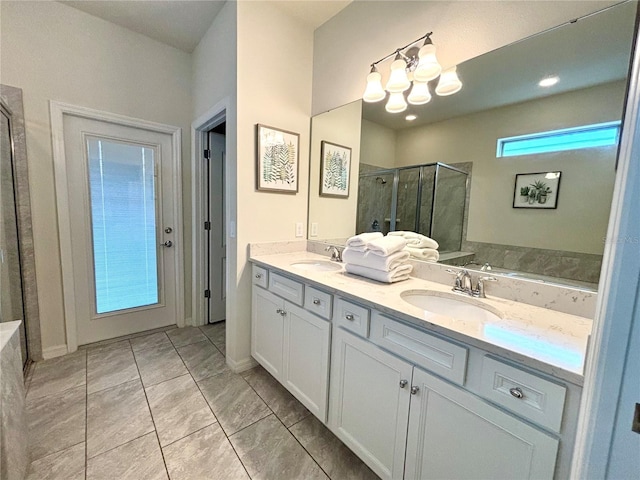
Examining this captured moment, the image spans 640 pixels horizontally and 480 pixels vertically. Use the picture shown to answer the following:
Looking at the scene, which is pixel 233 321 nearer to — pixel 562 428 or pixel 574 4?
pixel 562 428

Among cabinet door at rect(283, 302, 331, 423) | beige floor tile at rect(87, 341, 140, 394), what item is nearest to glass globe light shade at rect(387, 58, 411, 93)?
cabinet door at rect(283, 302, 331, 423)

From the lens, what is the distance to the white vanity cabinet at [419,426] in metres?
0.78

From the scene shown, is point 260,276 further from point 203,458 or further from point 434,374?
point 434,374

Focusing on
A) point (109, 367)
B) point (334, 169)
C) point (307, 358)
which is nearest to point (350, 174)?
point (334, 169)

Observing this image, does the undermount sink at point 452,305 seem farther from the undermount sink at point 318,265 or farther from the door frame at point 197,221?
the door frame at point 197,221

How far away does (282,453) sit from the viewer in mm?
1373

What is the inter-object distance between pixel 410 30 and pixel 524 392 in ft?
5.90

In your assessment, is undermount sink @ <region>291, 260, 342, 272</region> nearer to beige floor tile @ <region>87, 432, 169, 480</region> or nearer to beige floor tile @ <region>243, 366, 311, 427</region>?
beige floor tile @ <region>243, 366, 311, 427</region>

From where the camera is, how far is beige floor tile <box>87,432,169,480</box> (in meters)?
1.24

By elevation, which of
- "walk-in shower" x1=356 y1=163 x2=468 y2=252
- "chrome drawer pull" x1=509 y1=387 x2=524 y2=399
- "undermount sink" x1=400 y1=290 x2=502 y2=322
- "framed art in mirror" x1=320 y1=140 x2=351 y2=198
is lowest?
"chrome drawer pull" x1=509 y1=387 x2=524 y2=399

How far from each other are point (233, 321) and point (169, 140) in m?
1.82

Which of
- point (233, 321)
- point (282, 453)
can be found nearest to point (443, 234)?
point (282, 453)

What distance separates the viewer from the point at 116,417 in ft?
5.16

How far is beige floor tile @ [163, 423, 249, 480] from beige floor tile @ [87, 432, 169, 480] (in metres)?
0.05
